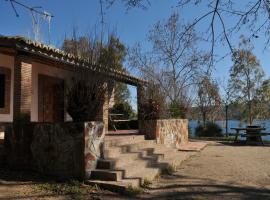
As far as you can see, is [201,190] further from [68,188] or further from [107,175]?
[68,188]

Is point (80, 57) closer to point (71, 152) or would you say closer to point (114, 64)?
point (114, 64)

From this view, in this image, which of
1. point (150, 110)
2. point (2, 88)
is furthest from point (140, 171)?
point (2, 88)

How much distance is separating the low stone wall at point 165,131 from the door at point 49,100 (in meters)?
3.42

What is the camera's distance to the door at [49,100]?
42.5 ft

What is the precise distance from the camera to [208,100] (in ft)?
88.2

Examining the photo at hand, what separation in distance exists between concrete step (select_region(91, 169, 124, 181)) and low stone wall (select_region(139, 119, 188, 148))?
4260 millimetres

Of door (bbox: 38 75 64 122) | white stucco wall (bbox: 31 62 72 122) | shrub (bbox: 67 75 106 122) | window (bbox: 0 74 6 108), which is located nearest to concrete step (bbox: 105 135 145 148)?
shrub (bbox: 67 75 106 122)

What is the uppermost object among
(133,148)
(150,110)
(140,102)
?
(140,102)

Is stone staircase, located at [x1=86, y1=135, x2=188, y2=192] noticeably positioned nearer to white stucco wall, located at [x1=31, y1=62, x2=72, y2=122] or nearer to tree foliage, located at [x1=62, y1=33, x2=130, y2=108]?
tree foliage, located at [x1=62, y1=33, x2=130, y2=108]

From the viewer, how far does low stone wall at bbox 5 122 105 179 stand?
693cm

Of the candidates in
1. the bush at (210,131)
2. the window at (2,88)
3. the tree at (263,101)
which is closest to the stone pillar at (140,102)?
the window at (2,88)

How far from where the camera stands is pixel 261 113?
93.4 feet

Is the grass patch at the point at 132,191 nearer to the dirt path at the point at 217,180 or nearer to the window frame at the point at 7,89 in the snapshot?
the dirt path at the point at 217,180

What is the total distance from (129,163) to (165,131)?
429 centimetres
